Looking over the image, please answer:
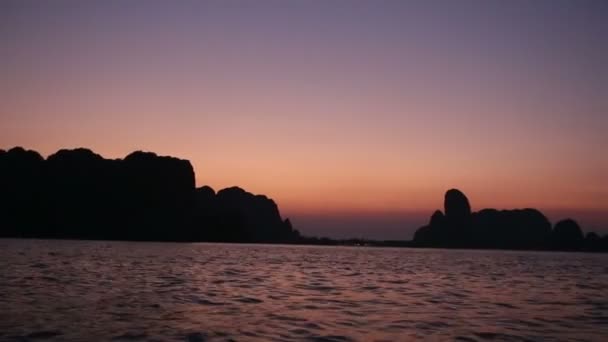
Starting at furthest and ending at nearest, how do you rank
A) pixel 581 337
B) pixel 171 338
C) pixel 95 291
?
pixel 95 291 → pixel 581 337 → pixel 171 338

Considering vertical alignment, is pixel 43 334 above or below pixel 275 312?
below

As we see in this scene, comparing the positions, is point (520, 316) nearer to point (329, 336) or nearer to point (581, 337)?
point (581, 337)

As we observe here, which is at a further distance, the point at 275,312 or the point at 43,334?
the point at 275,312

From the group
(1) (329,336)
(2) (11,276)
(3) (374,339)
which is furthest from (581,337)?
(2) (11,276)

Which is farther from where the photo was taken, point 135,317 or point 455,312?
point 455,312

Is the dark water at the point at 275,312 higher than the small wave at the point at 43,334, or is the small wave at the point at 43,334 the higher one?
the dark water at the point at 275,312

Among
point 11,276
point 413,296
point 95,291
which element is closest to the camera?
point 95,291

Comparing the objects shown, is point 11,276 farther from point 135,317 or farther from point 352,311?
point 352,311

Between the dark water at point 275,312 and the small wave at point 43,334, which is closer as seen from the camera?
the small wave at point 43,334

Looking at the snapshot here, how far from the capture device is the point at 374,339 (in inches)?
640

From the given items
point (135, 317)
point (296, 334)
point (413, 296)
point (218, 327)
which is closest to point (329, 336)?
point (296, 334)

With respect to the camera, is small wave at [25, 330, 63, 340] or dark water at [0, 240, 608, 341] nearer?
small wave at [25, 330, 63, 340]

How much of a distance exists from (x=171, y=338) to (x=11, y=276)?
825 inches

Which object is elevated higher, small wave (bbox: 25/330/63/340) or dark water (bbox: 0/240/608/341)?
dark water (bbox: 0/240/608/341)
